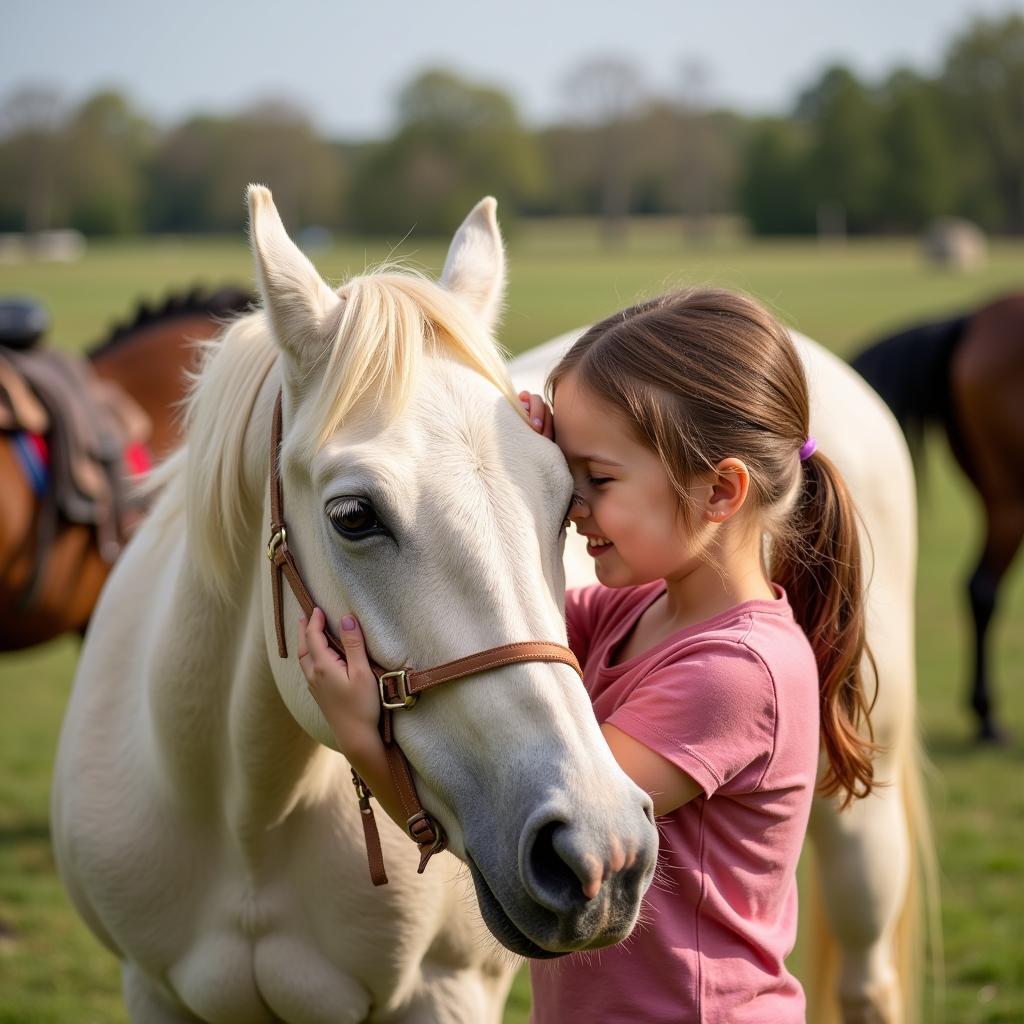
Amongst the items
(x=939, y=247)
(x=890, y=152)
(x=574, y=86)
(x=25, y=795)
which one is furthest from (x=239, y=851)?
(x=574, y=86)

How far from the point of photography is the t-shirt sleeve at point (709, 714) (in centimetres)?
A: 155

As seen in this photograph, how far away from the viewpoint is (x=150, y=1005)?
218cm

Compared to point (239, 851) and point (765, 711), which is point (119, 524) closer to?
point (239, 851)

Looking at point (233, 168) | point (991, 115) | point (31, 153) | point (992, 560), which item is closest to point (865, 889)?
point (992, 560)

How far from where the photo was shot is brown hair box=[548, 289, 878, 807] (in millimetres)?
A: 1638

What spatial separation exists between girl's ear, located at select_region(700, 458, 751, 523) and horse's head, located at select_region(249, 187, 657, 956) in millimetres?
242

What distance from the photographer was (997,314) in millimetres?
6367

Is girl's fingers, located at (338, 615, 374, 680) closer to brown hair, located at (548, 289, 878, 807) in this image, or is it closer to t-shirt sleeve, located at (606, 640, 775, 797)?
t-shirt sleeve, located at (606, 640, 775, 797)

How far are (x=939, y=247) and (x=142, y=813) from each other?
4329cm

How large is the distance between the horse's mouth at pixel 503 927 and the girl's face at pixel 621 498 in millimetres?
488

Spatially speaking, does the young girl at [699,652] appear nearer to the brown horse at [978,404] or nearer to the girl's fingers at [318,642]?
the girl's fingers at [318,642]

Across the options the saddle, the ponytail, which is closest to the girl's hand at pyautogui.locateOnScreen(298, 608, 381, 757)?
the ponytail

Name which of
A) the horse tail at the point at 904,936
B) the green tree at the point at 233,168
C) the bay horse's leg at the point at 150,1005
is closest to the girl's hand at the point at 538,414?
the bay horse's leg at the point at 150,1005

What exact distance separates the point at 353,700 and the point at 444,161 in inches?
2317
